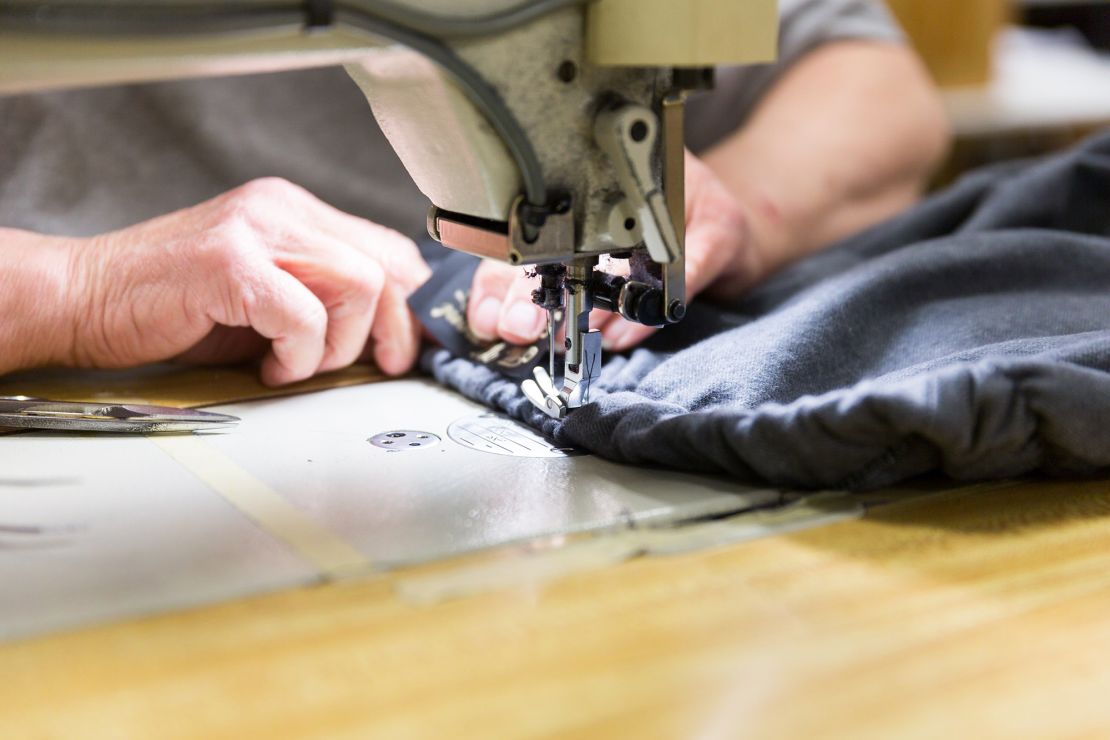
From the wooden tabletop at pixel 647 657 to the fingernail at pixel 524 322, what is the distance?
0.33m

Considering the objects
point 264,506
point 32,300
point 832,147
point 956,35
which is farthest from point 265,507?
point 956,35

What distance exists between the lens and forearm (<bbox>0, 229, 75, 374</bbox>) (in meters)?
0.97

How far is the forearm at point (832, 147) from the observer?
1.26 metres

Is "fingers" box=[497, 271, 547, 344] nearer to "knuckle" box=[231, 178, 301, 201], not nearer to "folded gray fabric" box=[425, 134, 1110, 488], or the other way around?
"folded gray fabric" box=[425, 134, 1110, 488]

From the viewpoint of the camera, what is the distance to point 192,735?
1.68 feet

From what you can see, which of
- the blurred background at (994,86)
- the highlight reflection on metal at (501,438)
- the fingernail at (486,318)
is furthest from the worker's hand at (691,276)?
the blurred background at (994,86)

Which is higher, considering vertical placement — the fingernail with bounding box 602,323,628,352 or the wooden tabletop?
the fingernail with bounding box 602,323,628,352

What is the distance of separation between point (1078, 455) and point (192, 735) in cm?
53

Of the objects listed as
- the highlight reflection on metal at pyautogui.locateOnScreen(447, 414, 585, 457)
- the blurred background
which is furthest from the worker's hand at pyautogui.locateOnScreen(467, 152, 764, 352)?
the blurred background

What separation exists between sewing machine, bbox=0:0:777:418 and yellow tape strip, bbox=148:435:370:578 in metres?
0.20

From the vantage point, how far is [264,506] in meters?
0.74

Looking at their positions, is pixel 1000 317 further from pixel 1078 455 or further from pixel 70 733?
pixel 70 733

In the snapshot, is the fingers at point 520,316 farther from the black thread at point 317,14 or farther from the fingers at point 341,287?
the black thread at point 317,14

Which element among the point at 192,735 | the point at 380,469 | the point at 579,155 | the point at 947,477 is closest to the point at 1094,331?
the point at 947,477
